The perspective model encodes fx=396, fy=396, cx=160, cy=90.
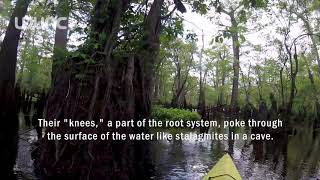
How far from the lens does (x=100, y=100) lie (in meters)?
5.73

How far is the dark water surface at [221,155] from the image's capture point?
7320 mm

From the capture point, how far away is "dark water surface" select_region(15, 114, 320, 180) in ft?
24.0

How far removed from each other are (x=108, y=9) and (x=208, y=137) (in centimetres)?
813

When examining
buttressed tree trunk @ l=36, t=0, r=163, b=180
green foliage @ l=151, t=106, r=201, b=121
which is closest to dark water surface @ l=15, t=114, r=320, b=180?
buttressed tree trunk @ l=36, t=0, r=163, b=180

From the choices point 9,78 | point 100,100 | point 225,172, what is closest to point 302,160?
point 100,100

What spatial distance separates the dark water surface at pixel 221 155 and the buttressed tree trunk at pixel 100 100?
840 mm

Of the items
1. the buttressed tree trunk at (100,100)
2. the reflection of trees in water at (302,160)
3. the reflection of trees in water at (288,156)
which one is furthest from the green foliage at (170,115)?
the buttressed tree trunk at (100,100)

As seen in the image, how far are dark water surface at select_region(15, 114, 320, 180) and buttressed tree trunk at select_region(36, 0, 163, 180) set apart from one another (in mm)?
840

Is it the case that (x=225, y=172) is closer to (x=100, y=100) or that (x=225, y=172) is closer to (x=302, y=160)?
(x=100, y=100)

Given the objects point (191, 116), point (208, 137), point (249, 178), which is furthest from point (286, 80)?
point (249, 178)

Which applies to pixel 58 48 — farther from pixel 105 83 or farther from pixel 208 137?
pixel 208 137

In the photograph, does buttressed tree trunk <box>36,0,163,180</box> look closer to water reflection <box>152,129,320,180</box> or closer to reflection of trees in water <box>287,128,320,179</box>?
water reflection <box>152,129,320,180</box>

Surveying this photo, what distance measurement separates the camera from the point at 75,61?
234 inches

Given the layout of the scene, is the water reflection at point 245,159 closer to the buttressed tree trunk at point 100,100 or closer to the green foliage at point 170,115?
the buttressed tree trunk at point 100,100
